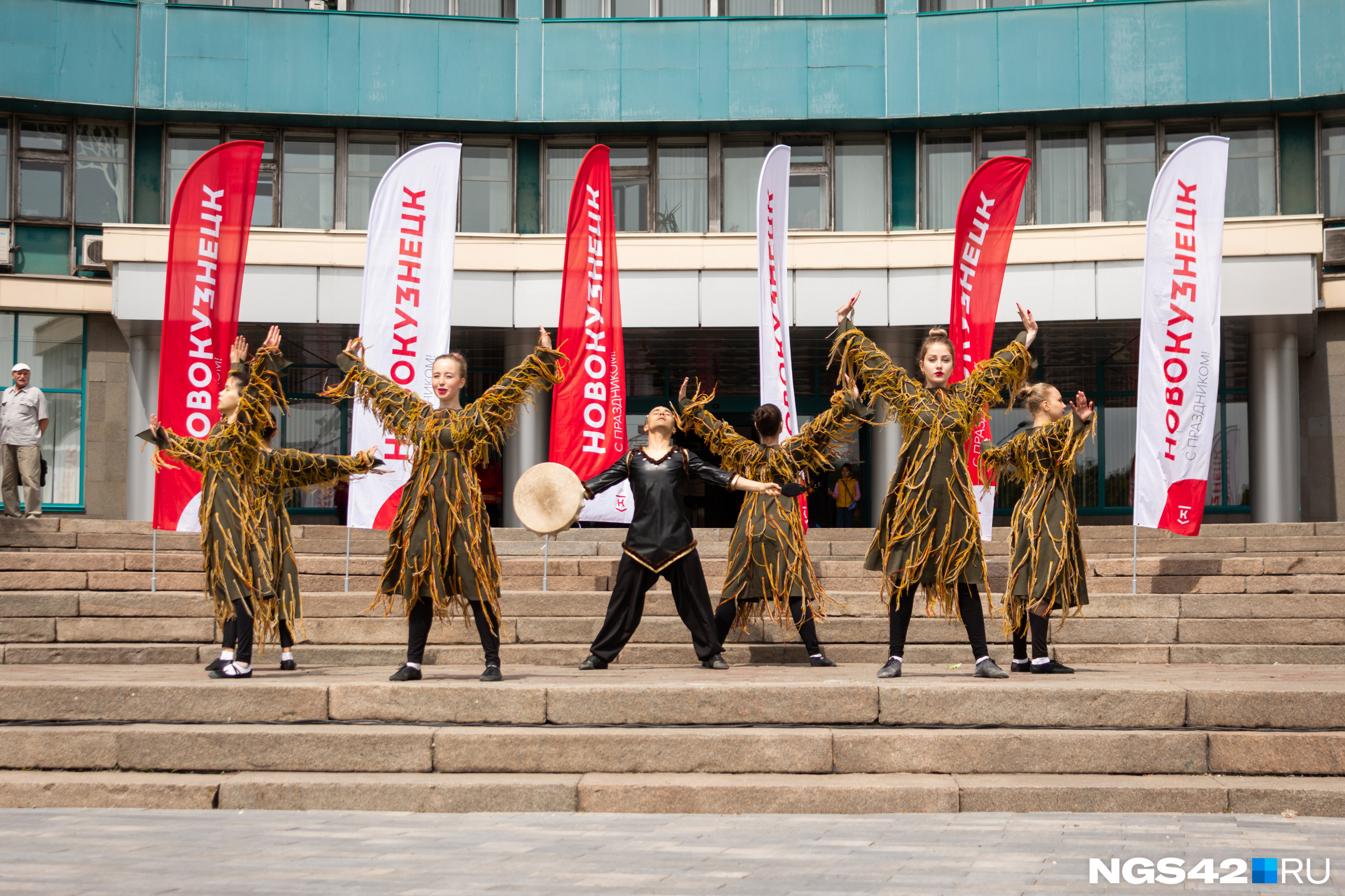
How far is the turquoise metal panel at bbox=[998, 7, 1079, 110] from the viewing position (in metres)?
18.5

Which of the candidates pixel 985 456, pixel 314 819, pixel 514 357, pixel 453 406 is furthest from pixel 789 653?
pixel 514 357

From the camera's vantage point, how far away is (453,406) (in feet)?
24.7

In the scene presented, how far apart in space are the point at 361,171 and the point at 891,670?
49.2ft

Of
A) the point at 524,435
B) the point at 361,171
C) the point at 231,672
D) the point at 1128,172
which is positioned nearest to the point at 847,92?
the point at 1128,172

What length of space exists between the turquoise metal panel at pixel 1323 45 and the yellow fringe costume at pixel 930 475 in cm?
1373

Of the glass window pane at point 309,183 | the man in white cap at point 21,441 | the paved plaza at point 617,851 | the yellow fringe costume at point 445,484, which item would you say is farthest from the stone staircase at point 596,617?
the glass window pane at point 309,183

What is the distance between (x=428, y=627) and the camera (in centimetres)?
716

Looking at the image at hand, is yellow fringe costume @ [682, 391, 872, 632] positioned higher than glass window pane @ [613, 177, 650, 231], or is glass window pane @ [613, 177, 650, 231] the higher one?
glass window pane @ [613, 177, 650, 231]

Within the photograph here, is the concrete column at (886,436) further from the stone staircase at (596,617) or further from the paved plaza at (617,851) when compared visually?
the paved plaza at (617,851)

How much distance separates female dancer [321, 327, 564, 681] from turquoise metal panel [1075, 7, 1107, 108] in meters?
14.0

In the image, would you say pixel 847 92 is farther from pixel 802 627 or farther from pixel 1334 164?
pixel 802 627

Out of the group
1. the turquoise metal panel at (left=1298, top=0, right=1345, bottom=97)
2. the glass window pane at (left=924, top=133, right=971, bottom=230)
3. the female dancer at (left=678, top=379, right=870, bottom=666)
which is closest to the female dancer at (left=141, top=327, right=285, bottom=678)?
the female dancer at (left=678, top=379, right=870, bottom=666)

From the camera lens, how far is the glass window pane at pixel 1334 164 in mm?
18750

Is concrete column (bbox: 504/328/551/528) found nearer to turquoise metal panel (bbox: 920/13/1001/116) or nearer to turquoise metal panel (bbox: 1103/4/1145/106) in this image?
turquoise metal panel (bbox: 920/13/1001/116)
